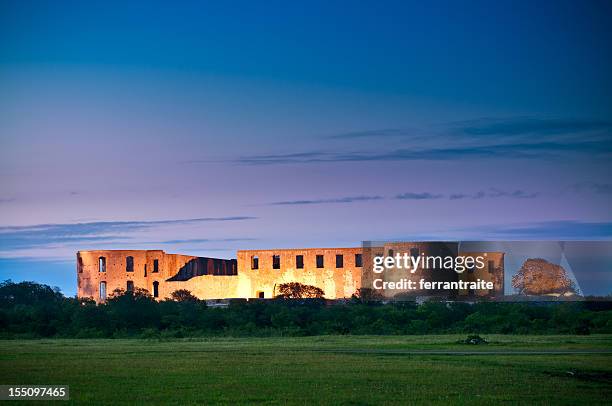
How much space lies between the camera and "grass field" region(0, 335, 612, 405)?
1930 cm

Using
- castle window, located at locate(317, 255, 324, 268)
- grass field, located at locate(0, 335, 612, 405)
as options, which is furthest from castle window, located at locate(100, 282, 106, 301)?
grass field, located at locate(0, 335, 612, 405)

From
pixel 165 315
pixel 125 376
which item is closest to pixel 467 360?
pixel 125 376

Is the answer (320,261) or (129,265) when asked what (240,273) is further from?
(129,265)

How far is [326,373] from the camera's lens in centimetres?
2364

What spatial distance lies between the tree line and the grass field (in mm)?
11319

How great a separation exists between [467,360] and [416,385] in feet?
21.5

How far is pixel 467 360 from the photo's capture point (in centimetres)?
2716

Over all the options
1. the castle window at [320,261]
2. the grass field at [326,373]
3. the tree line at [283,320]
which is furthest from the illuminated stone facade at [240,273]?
the grass field at [326,373]

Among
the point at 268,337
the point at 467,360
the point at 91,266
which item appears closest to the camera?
the point at 467,360

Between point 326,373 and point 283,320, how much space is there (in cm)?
2637

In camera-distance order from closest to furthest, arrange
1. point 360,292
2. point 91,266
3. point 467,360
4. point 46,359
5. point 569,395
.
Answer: point 569,395 → point 467,360 → point 46,359 → point 360,292 → point 91,266

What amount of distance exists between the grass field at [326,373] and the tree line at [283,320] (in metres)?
11.3

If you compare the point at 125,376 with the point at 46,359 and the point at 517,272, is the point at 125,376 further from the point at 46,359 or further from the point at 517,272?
the point at 517,272

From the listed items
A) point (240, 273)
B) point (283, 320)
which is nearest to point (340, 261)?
point (240, 273)
